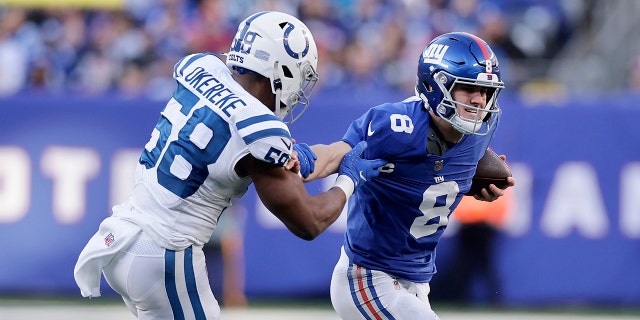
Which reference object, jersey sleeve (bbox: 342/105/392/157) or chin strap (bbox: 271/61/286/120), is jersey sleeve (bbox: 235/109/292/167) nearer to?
chin strap (bbox: 271/61/286/120)

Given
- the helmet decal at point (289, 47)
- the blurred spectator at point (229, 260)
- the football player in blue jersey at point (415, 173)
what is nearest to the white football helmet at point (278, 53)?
the helmet decal at point (289, 47)

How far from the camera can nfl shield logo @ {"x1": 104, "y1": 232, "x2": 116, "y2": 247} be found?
407cm

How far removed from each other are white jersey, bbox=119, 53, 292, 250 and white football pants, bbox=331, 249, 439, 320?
33.2 inches

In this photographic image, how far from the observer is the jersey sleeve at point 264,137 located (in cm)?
384

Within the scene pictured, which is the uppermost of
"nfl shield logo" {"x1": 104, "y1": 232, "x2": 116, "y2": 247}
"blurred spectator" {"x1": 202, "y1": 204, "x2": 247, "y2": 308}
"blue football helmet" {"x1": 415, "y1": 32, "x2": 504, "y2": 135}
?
"blue football helmet" {"x1": 415, "y1": 32, "x2": 504, "y2": 135}

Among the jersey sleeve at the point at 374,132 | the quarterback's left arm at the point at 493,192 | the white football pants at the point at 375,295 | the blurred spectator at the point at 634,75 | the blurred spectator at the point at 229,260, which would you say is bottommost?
the blurred spectator at the point at 229,260

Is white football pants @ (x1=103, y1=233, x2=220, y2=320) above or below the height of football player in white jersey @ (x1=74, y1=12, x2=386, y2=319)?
below

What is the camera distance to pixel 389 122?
179 inches

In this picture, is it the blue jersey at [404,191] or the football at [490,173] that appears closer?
the blue jersey at [404,191]

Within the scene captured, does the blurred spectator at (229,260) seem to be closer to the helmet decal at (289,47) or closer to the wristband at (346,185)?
the wristband at (346,185)

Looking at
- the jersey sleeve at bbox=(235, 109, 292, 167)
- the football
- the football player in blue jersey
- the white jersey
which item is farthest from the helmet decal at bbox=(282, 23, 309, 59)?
the football

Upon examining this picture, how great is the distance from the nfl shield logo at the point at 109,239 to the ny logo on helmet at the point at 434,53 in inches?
63.7

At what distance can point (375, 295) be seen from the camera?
4625mm

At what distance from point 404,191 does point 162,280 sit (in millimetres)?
1201
